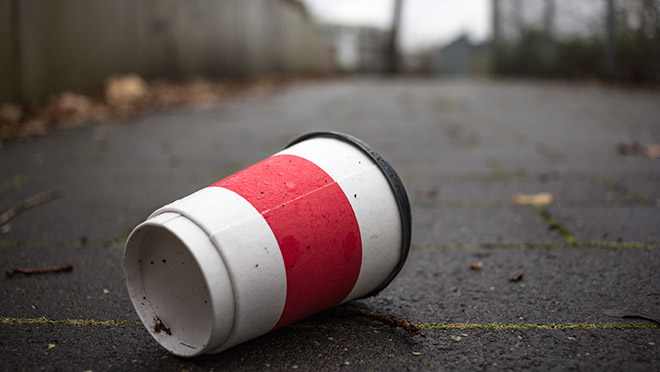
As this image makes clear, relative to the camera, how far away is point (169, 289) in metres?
1.39

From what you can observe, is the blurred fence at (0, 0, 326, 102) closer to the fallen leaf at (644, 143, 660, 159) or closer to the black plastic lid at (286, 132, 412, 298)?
the black plastic lid at (286, 132, 412, 298)

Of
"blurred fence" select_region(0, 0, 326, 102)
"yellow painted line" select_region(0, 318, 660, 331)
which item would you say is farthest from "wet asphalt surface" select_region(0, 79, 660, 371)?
"blurred fence" select_region(0, 0, 326, 102)

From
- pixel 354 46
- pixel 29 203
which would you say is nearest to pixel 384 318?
pixel 29 203

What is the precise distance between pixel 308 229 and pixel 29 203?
6.79ft

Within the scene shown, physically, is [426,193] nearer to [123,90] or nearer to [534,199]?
[534,199]

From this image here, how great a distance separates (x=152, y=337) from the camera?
1.46 meters

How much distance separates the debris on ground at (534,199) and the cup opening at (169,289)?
1.96 metres

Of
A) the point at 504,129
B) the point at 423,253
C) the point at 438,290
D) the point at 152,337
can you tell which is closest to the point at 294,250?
the point at 152,337

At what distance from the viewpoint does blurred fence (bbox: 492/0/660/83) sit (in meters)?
7.92

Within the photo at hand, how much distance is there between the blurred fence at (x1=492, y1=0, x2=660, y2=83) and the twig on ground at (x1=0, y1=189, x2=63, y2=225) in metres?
7.54

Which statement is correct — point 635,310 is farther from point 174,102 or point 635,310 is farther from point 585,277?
point 174,102

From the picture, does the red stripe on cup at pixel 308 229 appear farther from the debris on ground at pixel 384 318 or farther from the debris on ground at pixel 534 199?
the debris on ground at pixel 534 199

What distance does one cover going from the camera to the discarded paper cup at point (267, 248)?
128 cm

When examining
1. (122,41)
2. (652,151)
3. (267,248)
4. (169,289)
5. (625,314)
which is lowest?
(652,151)
